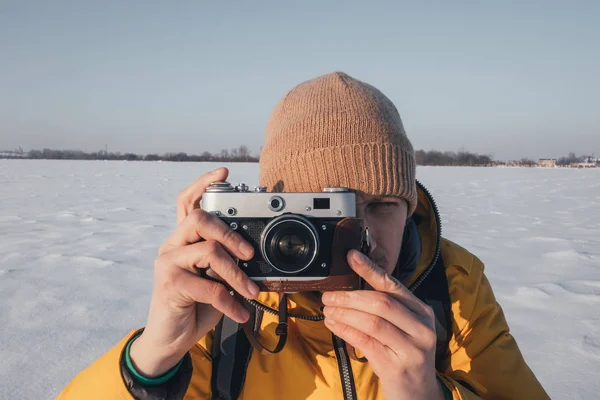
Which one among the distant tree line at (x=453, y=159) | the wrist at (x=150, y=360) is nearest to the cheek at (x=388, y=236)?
the wrist at (x=150, y=360)

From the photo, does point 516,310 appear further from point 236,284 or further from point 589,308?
point 236,284

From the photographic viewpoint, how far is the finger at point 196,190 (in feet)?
4.23

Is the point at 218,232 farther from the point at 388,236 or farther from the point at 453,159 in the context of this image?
the point at 453,159

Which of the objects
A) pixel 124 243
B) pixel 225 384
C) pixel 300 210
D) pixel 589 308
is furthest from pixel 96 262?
pixel 589 308

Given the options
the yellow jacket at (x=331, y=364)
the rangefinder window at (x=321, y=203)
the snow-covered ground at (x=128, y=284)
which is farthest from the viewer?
the snow-covered ground at (x=128, y=284)

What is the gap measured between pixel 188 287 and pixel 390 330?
21.2 inches

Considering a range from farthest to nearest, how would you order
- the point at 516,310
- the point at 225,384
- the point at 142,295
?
the point at 142,295
the point at 516,310
the point at 225,384

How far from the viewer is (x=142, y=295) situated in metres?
3.01

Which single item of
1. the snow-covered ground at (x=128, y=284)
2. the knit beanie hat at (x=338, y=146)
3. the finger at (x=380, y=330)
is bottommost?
the snow-covered ground at (x=128, y=284)

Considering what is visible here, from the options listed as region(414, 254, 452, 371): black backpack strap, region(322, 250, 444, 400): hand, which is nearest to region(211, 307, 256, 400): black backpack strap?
region(322, 250, 444, 400): hand

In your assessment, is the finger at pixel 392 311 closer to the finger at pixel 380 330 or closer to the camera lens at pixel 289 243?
the finger at pixel 380 330

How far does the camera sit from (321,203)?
1113 millimetres

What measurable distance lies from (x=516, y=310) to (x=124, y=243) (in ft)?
12.9

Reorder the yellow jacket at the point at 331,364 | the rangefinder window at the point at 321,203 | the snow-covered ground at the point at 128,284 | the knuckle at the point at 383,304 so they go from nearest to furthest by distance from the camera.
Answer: the knuckle at the point at 383,304, the rangefinder window at the point at 321,203, the yellow jacket at the point at 331,364, the snow-covered ground at the point at 128,284
